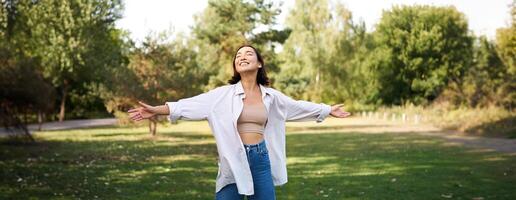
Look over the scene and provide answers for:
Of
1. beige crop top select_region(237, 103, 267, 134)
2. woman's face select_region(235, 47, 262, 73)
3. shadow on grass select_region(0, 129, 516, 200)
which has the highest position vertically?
woman's face select_region(235, 47, 262, 73)

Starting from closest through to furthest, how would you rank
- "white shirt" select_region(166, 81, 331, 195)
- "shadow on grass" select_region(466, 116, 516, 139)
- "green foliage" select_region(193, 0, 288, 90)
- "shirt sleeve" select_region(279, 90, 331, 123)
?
"white shirt" select_region(166, 81, 331, 195) → "shirt sleeve" select_region(279, 90, 331, 123) → "shadow on grass" select_region(466, 116, 516, 139) → "green foliage" select_region(193, 0, 288, 90)

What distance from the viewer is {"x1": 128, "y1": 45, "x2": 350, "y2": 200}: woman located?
159 inches

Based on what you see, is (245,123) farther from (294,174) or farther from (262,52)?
(262,52)

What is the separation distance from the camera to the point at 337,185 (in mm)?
10055

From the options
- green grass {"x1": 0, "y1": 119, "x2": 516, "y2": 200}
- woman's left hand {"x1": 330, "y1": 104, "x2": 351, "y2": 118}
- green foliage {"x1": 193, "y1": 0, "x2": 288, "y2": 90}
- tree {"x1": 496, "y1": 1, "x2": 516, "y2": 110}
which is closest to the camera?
woman's left hand {"x1": 330, "y1": 104, "x2": 351, "y2": 118}

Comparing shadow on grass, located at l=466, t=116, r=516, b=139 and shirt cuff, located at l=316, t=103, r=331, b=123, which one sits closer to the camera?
shirt cuff, located at l=316, t=103, r=331, b=123

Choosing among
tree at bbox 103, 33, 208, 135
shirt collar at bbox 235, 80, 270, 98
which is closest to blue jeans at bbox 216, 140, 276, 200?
shirt collar at bbox 235, 80, 270, 98

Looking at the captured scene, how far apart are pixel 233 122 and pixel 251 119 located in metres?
0.15

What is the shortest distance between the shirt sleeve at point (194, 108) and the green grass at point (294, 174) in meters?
4.70

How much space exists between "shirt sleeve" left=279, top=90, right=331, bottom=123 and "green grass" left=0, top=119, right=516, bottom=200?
4249 millimetres

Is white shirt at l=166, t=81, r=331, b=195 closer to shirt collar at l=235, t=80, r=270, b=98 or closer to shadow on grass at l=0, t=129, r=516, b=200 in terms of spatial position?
shirt collar at l=235, t=80, r=270, b=98

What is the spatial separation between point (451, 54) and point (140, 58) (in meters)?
38.8

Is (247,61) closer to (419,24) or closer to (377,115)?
Result: (377,115)

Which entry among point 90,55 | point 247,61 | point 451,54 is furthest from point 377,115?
point 247,61
